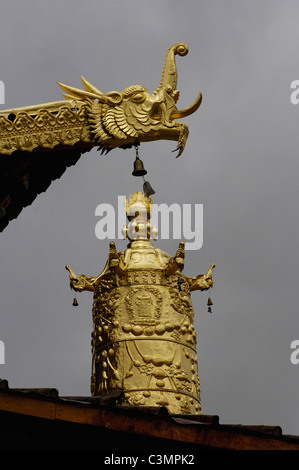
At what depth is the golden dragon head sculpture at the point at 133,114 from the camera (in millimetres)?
14484

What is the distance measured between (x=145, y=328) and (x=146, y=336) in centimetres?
12

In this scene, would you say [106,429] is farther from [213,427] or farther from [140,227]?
[140,227]

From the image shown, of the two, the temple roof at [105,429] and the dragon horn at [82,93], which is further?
the dragon horn at [82,93]

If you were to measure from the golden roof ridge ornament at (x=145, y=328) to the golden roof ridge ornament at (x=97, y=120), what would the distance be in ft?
5.69

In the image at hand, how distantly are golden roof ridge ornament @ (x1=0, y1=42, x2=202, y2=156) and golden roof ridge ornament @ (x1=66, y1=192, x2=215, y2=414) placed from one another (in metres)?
1.73

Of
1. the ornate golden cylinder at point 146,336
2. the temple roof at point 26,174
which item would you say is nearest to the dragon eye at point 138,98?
the temple roof at point 26,174

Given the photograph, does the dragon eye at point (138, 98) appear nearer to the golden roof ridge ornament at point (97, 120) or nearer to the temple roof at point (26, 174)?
the golden roof ridge ornament at point (97, 120)

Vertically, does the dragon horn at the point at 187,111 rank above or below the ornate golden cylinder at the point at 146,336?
above

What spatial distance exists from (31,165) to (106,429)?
5579 millimetres

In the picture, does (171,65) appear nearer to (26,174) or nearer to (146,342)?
(26,174)

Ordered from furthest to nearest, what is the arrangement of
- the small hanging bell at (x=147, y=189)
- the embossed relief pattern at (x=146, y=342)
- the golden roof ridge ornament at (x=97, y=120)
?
the embossed relief pattern at (x=146, y=342) → the small hanging bell at (x=147, y=189) → the golden roof ridge ornament at (x=97, y=120)

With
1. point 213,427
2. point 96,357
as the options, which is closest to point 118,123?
point 96,357

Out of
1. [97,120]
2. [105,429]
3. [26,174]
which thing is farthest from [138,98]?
[105,429]

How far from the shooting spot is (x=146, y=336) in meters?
15.4
